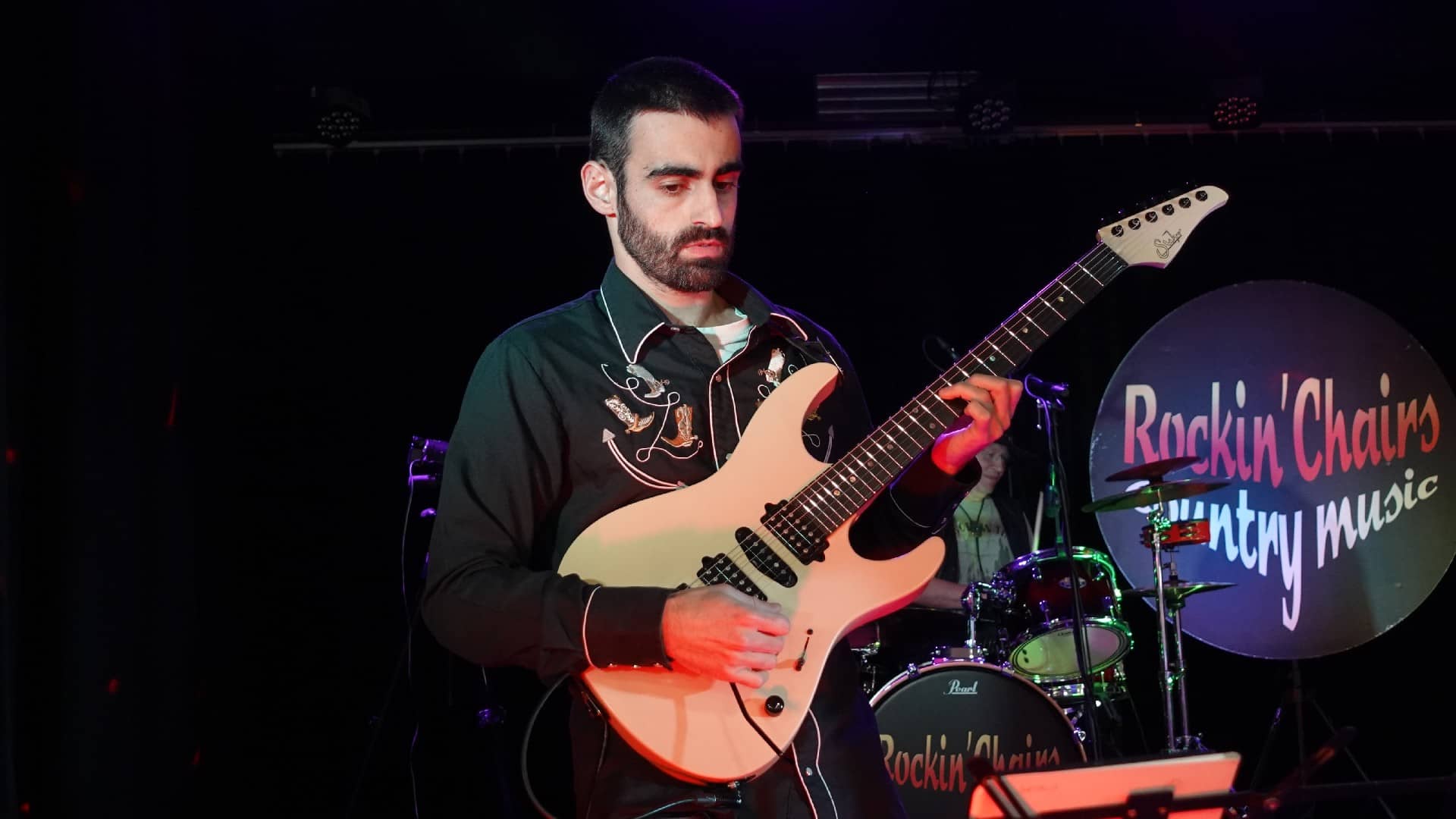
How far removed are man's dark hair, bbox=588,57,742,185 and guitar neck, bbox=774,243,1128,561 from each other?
0.81 m

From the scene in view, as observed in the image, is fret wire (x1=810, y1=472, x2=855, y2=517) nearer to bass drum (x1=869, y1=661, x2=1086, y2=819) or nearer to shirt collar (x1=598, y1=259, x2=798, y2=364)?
shirt collar (x1=598, y1=259, x2=798, y2=364)

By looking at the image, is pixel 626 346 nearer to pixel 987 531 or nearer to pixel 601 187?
pixel 601 187

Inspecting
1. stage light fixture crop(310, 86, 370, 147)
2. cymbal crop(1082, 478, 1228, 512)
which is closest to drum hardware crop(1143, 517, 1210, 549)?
cymbal crop(1082, 478, 1228, 512)


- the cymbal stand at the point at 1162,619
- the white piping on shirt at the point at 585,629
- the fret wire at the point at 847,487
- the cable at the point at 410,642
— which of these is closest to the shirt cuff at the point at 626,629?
the white piping on shirt at the point at 585,629

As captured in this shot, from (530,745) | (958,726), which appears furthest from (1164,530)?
(530,745)

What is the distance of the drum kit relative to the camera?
488cm

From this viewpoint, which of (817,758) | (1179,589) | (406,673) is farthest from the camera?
(406,673)

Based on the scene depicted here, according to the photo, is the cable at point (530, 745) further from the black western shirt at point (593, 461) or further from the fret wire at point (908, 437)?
the fret wire at point (908, 437)

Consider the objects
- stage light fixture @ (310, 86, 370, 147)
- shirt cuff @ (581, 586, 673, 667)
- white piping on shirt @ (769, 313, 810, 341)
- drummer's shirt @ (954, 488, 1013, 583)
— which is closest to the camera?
shirt cuff @ (581, 586, 673, 667)

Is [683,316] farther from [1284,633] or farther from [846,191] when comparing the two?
[1284,633]

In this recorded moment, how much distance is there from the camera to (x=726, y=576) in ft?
7.53

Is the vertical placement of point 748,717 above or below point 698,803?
above

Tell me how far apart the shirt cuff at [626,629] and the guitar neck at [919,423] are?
36 centimetres

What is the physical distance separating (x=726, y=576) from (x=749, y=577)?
48 millimetres
